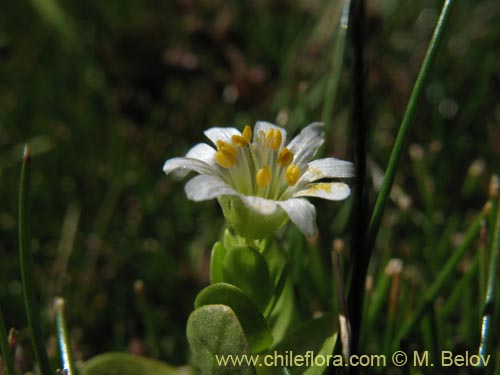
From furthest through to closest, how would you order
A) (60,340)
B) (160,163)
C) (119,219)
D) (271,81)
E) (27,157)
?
1. (271,81)
2. (160,163)
3. (119,219)
4. (60,340)
5. (27,157)

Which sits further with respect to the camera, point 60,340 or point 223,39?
point 223,39

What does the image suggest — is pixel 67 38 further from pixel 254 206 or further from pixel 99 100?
pixel 254 206

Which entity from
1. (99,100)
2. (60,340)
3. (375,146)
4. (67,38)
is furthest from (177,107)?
(60,340)

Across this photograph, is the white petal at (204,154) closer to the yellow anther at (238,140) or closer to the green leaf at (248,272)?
the yellow anther at (238,140)

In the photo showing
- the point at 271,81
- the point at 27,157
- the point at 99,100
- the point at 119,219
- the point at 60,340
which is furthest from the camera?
the point at 271,81

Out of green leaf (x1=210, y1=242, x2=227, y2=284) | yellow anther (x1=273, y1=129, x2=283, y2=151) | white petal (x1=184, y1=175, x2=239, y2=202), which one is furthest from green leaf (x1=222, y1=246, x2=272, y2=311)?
yellow anther (x1=273, y1=129, x2=283, y2=151)

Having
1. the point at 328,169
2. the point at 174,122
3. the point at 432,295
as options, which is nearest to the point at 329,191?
the point at 328,169

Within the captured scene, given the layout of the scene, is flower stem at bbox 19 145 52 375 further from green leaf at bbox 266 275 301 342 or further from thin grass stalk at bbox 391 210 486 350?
thin grass stalk at bbox 391 210 486 350

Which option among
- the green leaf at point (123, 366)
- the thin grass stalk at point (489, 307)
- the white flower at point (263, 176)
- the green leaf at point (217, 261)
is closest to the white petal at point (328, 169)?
the white flower at point (263, 176)

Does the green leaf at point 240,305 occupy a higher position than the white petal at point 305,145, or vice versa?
the white petal at point 305,145
